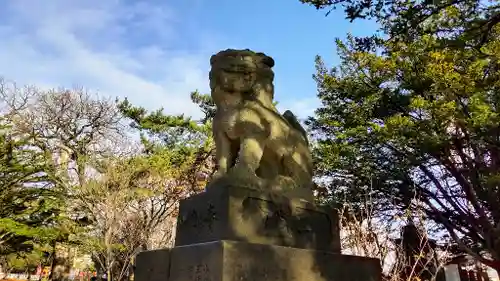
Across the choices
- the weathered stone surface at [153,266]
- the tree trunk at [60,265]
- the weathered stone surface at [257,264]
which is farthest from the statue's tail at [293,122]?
the tree trunk at [60,265]

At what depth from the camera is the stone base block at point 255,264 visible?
3.22 meters

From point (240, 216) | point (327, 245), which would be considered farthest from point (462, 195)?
point (240, 216)

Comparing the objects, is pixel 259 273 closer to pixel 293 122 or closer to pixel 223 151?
pixel 223 151

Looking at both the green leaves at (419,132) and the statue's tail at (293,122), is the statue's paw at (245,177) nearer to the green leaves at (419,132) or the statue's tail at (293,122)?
the statue's tail at (293,122)

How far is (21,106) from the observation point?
17062 millimetres

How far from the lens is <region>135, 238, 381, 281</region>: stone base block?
10.6 ft

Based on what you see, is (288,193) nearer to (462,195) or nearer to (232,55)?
(232,55)

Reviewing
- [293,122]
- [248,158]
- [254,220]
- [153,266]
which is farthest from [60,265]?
[254,220]

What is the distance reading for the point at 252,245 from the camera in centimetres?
339

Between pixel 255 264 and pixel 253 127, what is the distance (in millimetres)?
1355

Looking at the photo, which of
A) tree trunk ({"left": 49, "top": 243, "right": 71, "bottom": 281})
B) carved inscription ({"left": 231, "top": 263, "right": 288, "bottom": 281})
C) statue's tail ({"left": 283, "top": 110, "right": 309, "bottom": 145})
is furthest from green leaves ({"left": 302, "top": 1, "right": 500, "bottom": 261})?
tree trunk ({"left": 49, "top": 243, "right": 71, "bottom": 281})

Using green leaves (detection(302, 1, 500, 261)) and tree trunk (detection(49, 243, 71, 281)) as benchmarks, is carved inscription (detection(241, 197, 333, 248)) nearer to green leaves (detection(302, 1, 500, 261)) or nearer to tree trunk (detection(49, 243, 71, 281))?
green leaves (detection(302, 1, 500, 261))

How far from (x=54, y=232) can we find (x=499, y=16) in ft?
51.1

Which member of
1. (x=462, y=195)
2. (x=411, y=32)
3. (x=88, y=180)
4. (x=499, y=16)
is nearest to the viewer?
(x=499, y=16)
